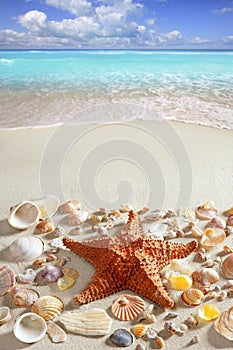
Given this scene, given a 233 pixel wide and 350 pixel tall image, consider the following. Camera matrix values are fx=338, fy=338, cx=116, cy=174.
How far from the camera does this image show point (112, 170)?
4.22 metres

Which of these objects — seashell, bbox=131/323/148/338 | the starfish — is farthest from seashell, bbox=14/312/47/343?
seashell, bbox=131/323/148/338

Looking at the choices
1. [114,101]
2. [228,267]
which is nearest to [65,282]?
[228,267]

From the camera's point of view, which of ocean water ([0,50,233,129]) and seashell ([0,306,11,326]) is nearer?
seashell ([0,306,11,326])

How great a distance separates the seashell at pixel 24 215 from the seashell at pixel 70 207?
0.99ft

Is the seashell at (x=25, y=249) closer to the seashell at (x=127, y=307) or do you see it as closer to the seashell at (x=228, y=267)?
the seashell at (x=127, y=307)

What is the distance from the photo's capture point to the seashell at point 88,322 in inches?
81.5

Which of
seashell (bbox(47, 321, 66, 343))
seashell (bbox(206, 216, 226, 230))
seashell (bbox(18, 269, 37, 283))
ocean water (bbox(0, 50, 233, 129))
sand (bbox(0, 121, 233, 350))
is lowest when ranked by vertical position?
seashell (bbox(47, 321, 66, 343))

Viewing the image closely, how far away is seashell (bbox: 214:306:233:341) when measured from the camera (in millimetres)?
2050

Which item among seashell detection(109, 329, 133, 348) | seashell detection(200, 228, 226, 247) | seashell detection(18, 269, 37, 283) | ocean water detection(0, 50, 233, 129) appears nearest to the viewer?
seashell detection(109, 329, 133, 348)

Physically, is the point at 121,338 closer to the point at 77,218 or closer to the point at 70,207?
the point at 77,218

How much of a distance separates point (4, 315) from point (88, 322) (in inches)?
21.4

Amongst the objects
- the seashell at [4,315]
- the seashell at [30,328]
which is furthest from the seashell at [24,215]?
the seashell at [30,328]

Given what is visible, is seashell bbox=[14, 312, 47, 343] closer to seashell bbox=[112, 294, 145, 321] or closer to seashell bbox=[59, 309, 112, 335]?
seashell bbox=[59, 309, 112, 335]

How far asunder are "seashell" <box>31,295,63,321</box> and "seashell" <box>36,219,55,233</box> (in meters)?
0.87
